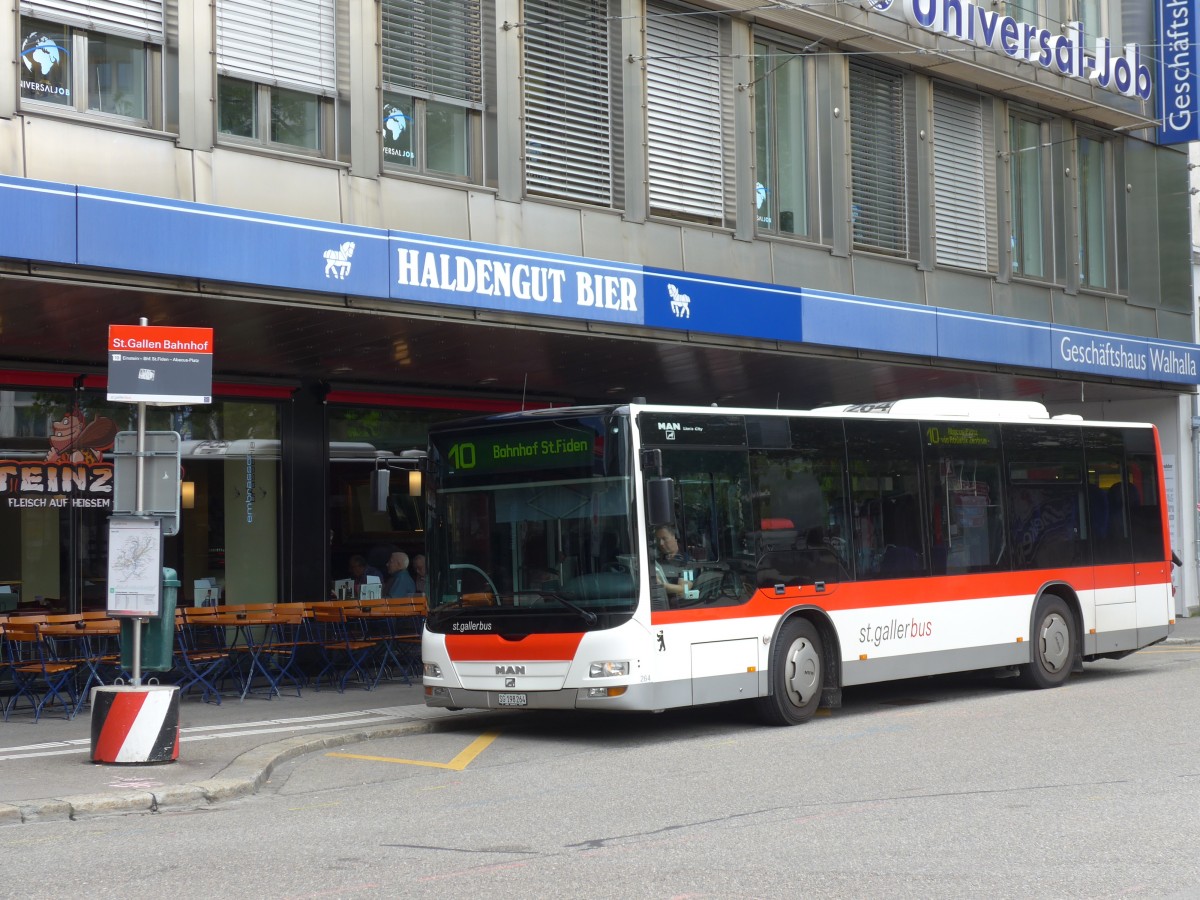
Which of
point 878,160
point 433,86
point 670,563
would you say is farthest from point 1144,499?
point 433,86

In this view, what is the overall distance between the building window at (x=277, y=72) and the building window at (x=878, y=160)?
8529 millimetres

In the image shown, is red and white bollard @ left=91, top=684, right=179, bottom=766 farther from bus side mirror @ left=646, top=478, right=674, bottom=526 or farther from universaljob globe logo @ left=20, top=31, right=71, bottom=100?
universaljob globe logo @ left=20, top=31, right=71, bottom=100

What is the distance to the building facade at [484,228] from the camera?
42.1ft

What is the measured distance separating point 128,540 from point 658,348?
24.2ft

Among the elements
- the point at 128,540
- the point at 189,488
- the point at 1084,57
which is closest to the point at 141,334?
the point at 128,540

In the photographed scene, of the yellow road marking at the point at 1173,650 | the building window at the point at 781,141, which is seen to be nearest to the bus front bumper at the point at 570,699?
the building window at the point at 781,141

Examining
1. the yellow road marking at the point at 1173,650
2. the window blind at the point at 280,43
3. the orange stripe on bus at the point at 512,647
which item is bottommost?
the yellow road marking at the point at 1173,650

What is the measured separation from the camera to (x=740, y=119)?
18.9 metres

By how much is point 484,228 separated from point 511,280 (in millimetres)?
1486

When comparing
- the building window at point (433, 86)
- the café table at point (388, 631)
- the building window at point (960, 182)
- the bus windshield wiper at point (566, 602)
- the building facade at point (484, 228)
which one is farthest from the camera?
the building window at point (960, 182)

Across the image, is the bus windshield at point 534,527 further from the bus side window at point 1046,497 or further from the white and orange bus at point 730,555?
the bus side window at point 1046,497

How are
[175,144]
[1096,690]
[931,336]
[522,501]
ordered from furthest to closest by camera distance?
[931,336] → [1096,690] → [175,144] → [522,501]

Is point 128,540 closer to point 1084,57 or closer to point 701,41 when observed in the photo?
point 701,41

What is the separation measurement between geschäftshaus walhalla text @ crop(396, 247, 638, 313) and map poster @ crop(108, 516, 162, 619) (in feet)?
12.7
